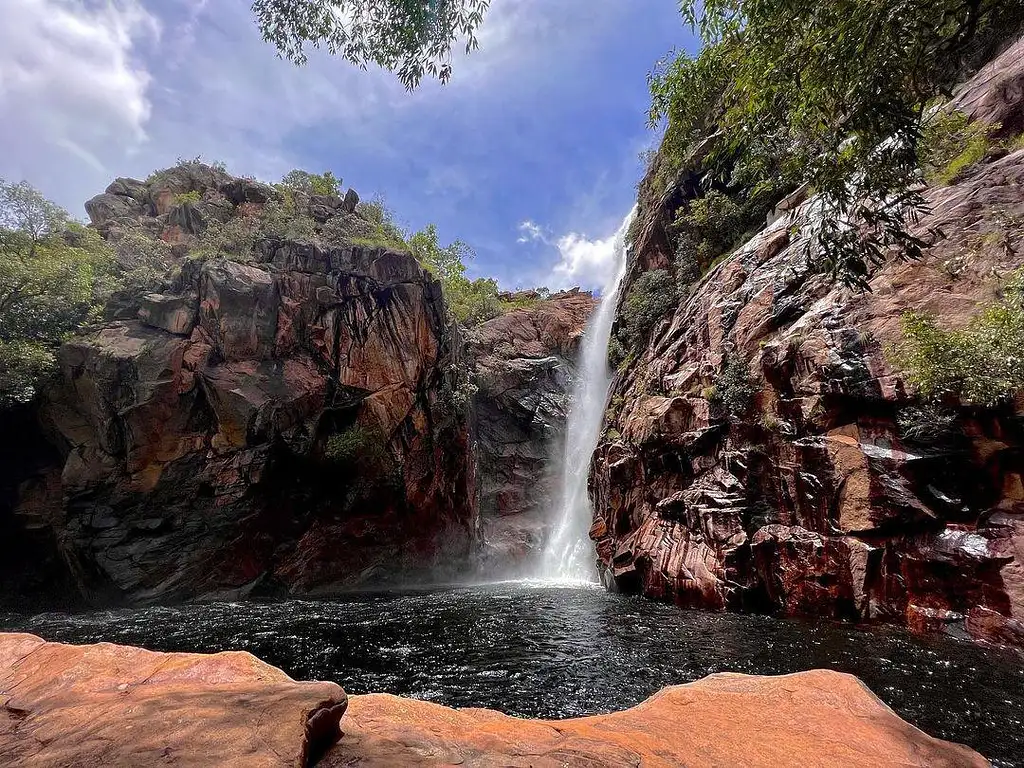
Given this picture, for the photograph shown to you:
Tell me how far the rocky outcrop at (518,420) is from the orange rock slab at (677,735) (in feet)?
72.0

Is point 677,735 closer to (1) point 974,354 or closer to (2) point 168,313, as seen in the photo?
(1) point 974,354

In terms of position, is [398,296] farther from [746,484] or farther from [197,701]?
[197,701]

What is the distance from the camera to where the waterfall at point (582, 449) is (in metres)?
23.6

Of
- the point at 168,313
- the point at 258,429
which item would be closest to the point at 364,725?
the point at 258,429

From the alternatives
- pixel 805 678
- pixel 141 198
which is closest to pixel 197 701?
pixel 805 678

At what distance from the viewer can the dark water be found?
623 centimetres

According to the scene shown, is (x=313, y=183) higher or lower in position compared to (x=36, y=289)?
higher

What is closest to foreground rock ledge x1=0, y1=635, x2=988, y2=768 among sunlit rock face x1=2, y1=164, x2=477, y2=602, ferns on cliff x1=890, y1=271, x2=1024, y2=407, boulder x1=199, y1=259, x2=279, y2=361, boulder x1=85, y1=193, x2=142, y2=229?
ferns on cliff x1=890, y1=271, x2=1024, y2=407

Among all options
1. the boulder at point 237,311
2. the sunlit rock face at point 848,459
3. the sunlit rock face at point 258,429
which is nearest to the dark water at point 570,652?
the sunlit rock face at point 848,459

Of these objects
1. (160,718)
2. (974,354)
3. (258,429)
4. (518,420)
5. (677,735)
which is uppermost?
(518,420)

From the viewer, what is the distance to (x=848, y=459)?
11414 millimetres

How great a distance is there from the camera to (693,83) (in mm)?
6133

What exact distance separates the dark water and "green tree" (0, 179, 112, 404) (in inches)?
326

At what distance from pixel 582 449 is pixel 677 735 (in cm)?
2554
